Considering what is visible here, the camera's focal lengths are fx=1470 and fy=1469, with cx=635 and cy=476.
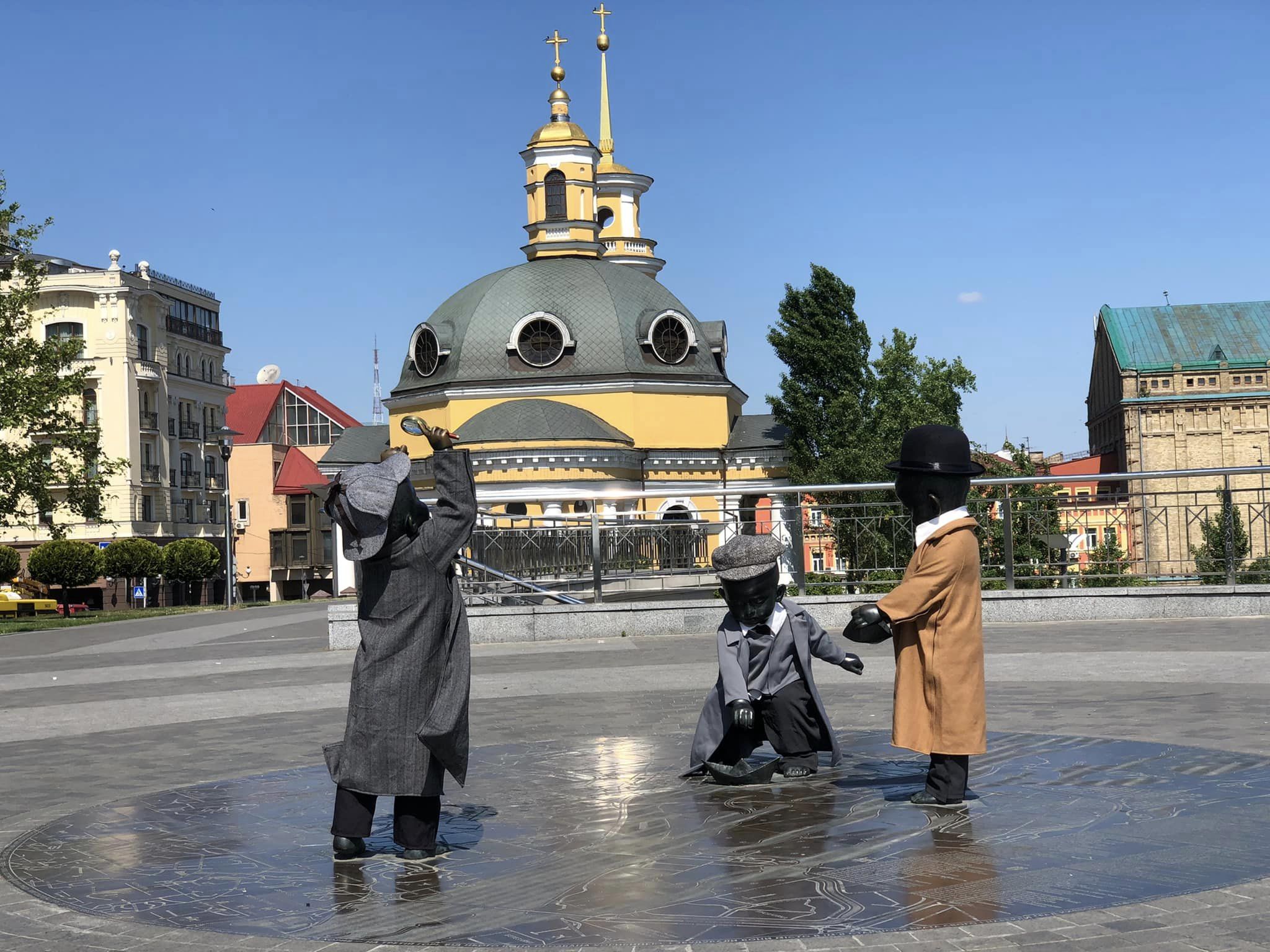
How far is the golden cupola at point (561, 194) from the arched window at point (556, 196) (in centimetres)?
3

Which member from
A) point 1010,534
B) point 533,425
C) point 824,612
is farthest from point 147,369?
point 1010,534

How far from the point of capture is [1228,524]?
1684 centimetres

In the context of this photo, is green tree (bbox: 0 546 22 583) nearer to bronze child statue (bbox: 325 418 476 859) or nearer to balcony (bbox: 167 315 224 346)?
balcony (bbox: 167 315 224 346)

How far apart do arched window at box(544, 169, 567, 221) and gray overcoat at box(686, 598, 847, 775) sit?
5559cm

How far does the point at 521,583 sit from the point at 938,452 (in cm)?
1188

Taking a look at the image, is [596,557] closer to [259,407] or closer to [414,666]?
[414,666]

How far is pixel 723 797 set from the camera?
271 inches

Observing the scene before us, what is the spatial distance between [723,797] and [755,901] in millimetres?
2026

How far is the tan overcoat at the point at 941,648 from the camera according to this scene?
6305mm

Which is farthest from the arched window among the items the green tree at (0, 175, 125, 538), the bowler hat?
the bowler hat

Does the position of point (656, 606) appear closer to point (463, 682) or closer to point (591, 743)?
point (591, 743)

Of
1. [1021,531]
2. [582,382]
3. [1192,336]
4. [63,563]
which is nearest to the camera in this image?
[1021,531]

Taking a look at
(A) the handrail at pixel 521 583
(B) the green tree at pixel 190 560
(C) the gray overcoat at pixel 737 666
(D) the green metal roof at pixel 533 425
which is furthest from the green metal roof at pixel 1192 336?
(C) the gray overcoat at pixel 737 666

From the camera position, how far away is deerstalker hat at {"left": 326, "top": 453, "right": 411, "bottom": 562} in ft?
19.0
